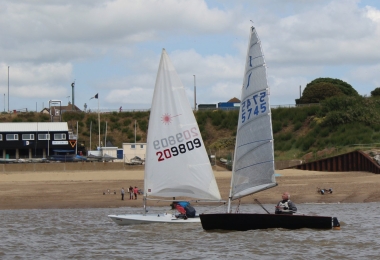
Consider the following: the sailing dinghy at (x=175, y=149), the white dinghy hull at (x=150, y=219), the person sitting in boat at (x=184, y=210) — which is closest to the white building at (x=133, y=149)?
the white dinghy hull at (x=150, y=219)

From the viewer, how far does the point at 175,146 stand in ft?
88.9

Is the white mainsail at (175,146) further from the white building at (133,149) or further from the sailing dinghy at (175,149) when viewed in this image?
the white building at (133,149)

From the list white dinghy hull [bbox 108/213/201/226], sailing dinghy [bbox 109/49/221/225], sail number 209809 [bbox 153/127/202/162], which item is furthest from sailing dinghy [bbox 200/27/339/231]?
sail number 209809 [bbox 153/127/202/162]

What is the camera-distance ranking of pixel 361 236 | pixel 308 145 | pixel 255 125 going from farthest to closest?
1. pixel 308 145
2. pixel 361 236
3. pixel 255 125

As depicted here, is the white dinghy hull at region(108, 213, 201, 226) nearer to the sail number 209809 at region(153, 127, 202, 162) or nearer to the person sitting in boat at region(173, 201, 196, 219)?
the person sitting in boat at region(173, 201, 196, 219)

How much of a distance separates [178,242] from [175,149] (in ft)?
13.0

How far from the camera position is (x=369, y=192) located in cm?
3928

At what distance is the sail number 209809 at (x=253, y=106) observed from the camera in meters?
23.0

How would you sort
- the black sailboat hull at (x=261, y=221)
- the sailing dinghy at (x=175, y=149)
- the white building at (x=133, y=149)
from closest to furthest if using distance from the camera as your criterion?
1. the black sailboat hull at (x=261, y=221)
2. the sailing dinghy at (x=175, y=149)
3. the white building at (x=133, y=149)

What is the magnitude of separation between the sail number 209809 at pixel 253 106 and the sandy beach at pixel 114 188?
14757 mm

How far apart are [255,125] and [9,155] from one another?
187ft

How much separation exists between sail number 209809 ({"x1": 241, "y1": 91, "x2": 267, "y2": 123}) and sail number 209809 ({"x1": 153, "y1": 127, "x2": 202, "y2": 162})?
3933 millimetres

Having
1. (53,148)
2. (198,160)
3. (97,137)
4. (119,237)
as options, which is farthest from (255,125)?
(97,137)

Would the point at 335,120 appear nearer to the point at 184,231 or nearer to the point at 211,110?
the point at 211,110
